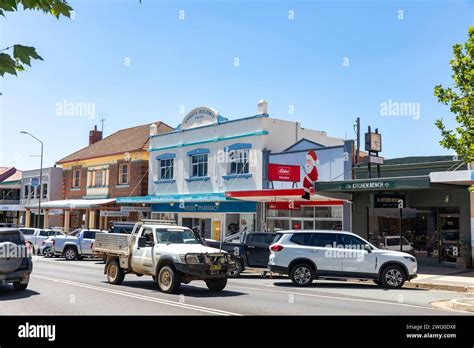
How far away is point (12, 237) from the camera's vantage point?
1321 centimetres

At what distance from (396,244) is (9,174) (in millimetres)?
55633

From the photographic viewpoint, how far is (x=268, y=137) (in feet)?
92.1

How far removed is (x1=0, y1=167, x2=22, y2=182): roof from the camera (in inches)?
2500

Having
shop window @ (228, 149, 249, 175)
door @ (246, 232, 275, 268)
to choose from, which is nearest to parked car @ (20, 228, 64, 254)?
shop window @ (228, 149, 249, 175)

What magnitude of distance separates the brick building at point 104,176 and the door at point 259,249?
15418 millimetres

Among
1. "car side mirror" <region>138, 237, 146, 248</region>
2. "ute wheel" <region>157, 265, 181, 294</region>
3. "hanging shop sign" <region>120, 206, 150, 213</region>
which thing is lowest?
"ute wheel" <region>157, 265, 181, 294</region>

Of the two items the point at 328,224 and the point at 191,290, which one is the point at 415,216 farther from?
the point at 191,290

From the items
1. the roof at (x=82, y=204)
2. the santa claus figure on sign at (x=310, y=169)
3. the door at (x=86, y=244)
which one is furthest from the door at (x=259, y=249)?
the roof at (x=82, y=204)

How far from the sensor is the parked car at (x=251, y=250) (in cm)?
1883

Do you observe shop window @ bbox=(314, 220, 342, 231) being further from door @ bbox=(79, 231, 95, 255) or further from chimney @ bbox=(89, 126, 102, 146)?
chimney @ bbox=(89, 126, 102, 146)

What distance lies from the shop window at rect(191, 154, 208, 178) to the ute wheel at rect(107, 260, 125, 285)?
16.4 meters
